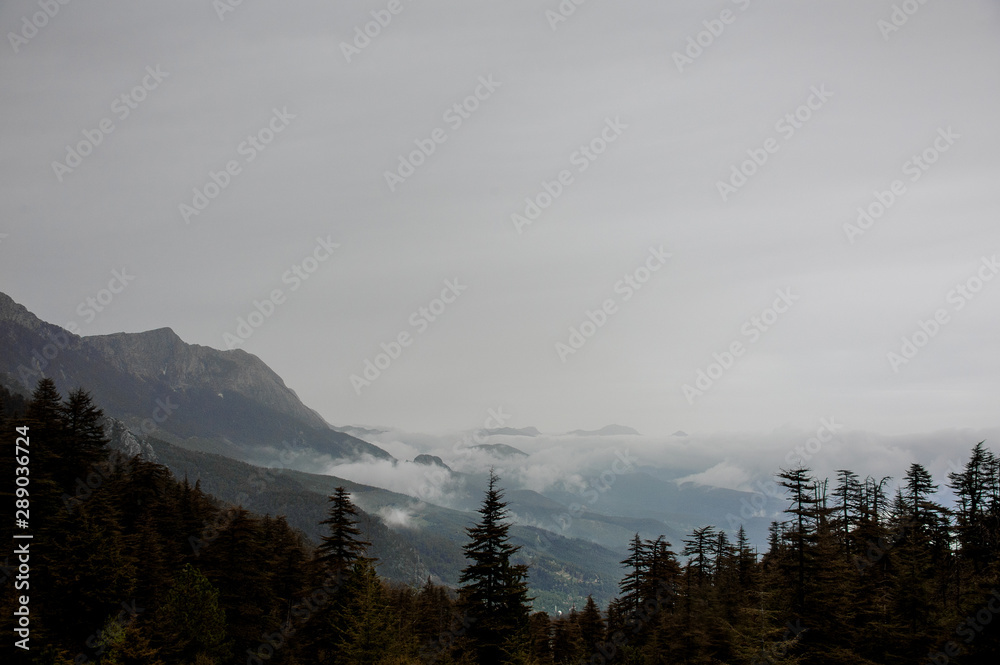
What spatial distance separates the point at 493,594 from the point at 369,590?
719 cm

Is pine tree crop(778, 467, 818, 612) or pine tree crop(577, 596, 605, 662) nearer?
pine tree crop(778, 467, 818, 612)

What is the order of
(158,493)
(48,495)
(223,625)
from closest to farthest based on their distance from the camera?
1. (223,625)
2. (48,495)
3. (158,493)

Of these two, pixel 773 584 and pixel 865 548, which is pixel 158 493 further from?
pixel 865 548

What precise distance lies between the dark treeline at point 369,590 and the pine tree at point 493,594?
9 centimetres

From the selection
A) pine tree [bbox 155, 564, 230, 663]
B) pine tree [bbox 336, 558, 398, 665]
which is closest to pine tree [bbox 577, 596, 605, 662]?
pine tree [bbox 336, 558, 398, 665]

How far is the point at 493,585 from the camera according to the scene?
37.8m

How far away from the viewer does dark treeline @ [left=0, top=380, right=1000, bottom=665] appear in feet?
120

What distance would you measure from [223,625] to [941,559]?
6312 cm

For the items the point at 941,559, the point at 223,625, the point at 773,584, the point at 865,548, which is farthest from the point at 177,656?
the point at 941,559

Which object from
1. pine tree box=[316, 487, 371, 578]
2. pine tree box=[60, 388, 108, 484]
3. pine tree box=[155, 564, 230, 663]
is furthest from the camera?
pine tree box=[60, 388, 108, 484]

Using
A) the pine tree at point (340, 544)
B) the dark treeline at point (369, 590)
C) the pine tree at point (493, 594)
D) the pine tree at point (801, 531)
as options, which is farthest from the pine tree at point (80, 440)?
the pine tree at point (801, 531)

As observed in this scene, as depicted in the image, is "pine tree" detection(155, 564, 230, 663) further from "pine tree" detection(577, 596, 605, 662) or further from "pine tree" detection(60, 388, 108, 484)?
"pine tree" detection(577, 596, 605, 662)

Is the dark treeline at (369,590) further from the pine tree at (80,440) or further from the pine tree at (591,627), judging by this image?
the pine tree at (591,627)

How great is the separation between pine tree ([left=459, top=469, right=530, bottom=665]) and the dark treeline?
0.31 ft
